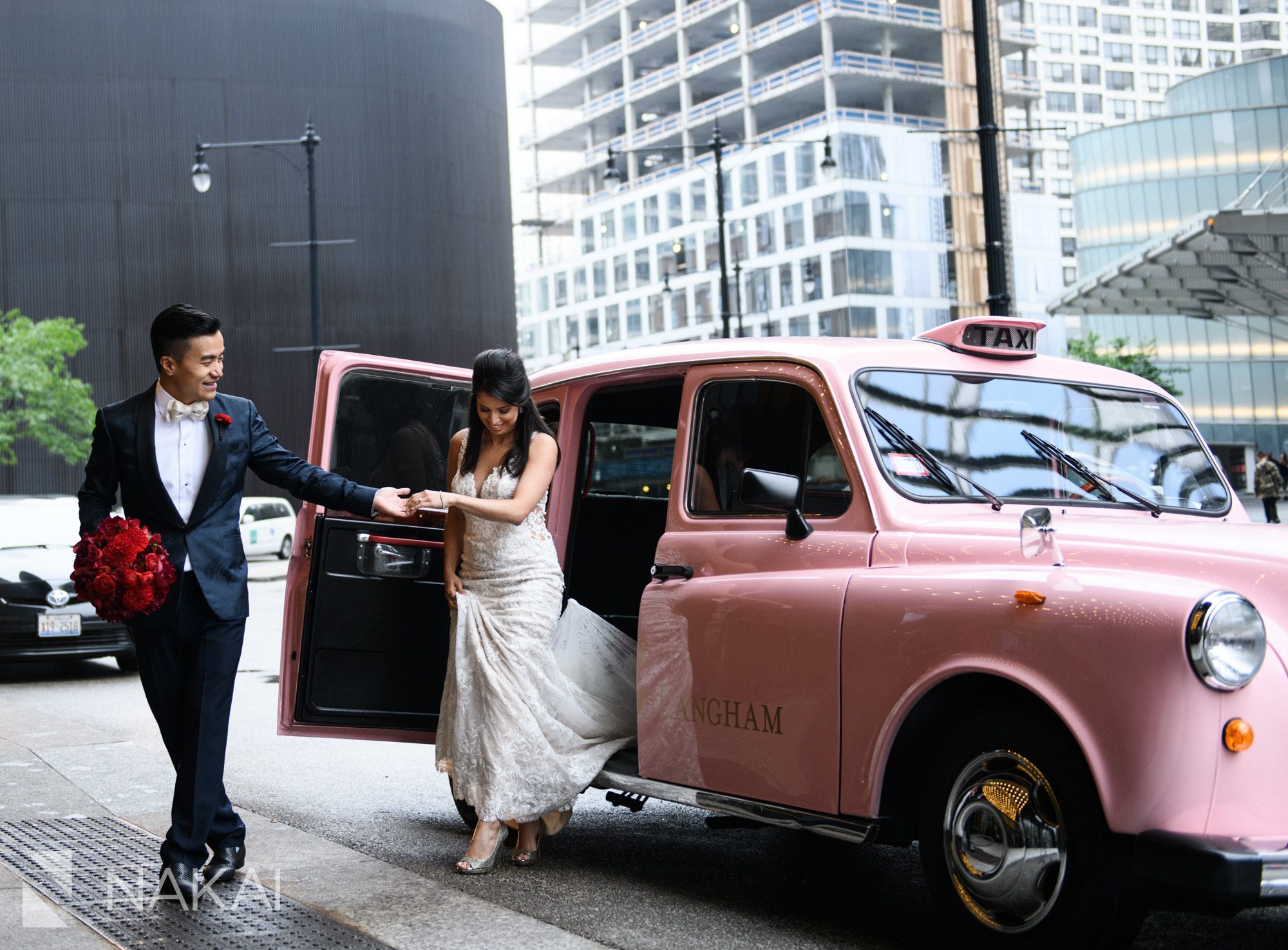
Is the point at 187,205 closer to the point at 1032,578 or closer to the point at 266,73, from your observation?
the point at 266,73

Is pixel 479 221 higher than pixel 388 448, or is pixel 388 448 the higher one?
pixel 479 221

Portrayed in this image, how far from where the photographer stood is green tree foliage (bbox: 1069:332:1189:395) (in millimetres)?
67312

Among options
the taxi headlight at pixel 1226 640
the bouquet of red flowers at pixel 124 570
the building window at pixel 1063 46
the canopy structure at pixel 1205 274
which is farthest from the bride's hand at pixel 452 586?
the building window at pixel 1063 46

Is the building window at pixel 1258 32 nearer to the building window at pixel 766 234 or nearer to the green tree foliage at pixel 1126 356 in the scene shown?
the green tree foliage at pixel 1126 356

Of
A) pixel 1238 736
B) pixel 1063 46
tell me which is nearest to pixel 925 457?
pixel 1238 736

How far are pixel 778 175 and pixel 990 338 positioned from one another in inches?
2789

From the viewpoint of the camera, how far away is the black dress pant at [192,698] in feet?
17.2

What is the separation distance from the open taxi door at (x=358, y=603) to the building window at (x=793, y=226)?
68.6 metres

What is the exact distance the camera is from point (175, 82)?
1860 inches

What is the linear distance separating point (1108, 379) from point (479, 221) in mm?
48289

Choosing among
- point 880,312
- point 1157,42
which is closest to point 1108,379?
point 880,312

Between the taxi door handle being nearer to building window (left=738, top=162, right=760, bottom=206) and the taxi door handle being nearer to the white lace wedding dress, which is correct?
the white lace wedding dress

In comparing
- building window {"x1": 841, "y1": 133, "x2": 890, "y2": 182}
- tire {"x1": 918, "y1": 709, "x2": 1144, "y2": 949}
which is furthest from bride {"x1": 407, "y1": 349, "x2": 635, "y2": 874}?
building window {"x1": 841, "y1": 133, "x2": 890, "y2": 182}

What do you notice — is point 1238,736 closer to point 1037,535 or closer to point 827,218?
point 1037,535
